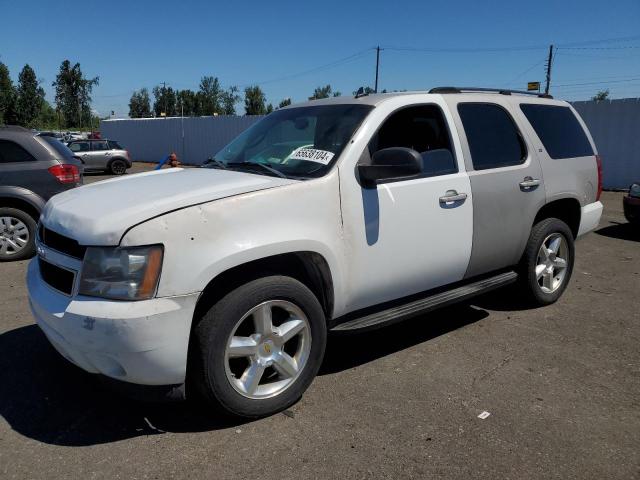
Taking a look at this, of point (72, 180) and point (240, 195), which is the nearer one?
point (240, 195)

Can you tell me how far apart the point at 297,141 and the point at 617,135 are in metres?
14.3

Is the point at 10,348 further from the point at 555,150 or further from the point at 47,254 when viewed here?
the point at 555,150

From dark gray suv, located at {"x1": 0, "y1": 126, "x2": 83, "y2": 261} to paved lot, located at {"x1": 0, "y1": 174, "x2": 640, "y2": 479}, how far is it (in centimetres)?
286

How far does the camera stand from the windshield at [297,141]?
10.6 ft

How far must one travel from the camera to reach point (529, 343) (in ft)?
13.2

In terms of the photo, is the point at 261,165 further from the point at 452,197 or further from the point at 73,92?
the point at 73,92

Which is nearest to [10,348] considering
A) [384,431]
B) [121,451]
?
[121,451]

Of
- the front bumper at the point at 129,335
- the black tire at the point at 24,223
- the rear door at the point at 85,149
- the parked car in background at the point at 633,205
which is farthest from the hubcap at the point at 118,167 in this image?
the front bumper at the point at 129,335

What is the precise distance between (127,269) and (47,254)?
2.47 feet

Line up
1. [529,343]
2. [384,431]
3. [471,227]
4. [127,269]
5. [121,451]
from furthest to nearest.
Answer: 1. [529,343]
2. [471,227]
3. [384,431]
4. [121,451]
5. [127,269]

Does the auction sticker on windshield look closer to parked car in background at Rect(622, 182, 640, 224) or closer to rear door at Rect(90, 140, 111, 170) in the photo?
parked car in background at Rect(622, 182, 640, 224)

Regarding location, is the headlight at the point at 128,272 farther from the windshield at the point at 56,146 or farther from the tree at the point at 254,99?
the tree at the point at 254,99

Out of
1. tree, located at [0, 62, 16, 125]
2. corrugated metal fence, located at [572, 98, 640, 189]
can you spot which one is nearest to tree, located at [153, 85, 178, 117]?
tree, located at [0, 62, 16, 125]

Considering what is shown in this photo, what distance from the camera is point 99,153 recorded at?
21516 mm
